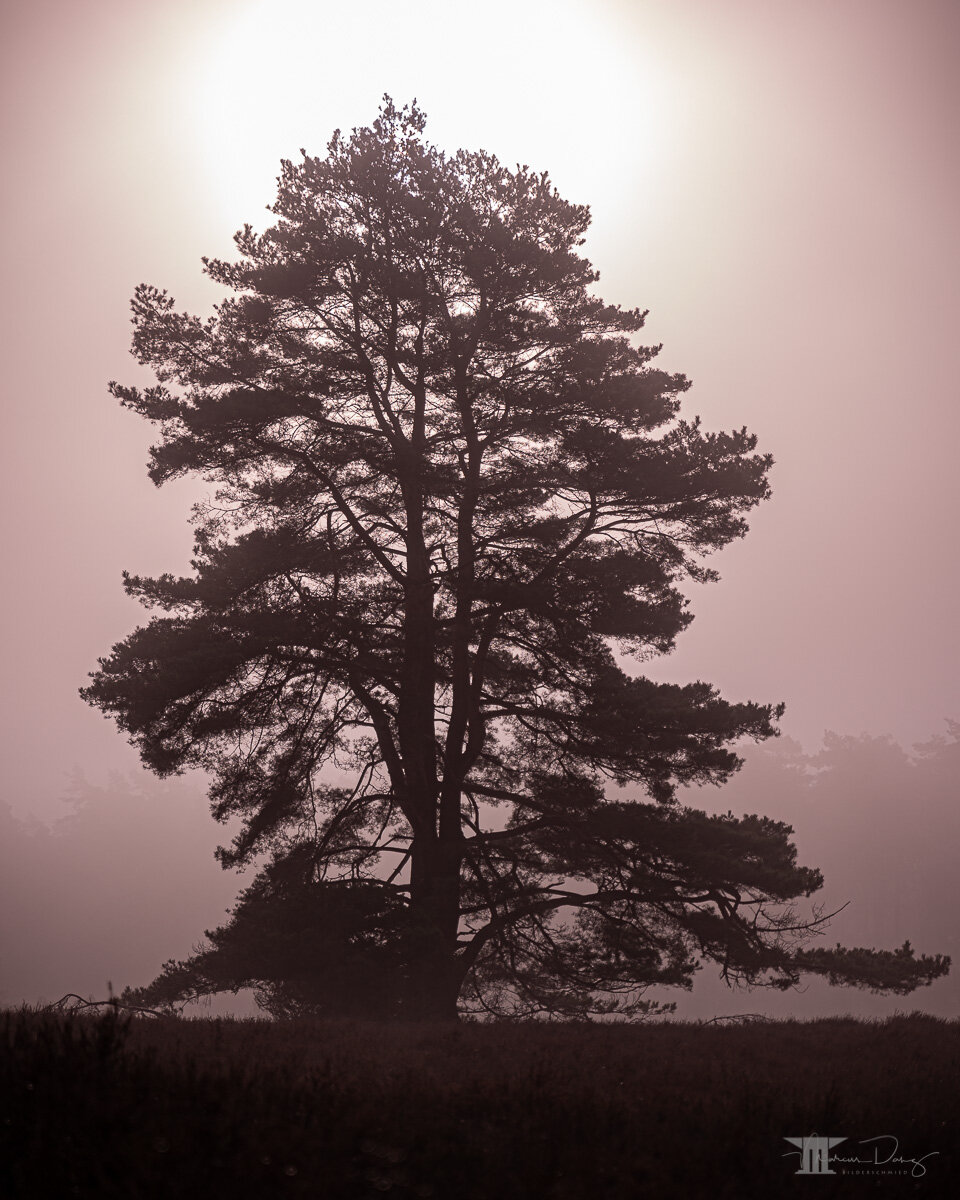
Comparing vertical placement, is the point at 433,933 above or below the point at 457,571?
below

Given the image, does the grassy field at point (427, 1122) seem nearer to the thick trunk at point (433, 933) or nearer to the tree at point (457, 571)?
the thick trunk at point (433, 933)

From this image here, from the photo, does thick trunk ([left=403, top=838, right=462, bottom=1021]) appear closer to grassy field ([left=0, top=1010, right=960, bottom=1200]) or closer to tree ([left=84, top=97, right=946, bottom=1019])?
tree ([left=84, top=97, right=946, bottom=1019])

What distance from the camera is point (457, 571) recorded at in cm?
1442

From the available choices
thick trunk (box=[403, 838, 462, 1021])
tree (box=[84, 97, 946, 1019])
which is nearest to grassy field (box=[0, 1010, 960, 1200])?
thick trunk (box=[403, 838, 462, 1021])

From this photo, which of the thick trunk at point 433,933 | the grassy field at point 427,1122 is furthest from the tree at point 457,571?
the grassy field at point 427,1122

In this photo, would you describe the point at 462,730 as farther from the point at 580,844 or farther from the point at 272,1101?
the point at 272,1101

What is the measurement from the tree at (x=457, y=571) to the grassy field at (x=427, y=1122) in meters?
5.34

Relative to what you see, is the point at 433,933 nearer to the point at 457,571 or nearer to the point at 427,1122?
the point at 457,571

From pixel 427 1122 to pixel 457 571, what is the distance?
9.19m

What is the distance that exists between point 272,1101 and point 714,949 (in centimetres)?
922

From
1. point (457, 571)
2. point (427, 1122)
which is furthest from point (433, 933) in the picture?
point (427, 1122)

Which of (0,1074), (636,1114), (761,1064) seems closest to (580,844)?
(761,1064)

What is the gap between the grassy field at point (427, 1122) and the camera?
17.0 feet

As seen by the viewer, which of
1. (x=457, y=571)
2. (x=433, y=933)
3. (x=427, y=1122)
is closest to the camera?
(x=427, y=1122)
